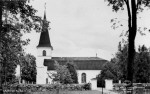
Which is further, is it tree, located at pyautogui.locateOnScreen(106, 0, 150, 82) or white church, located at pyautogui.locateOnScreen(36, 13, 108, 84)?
white church, located at pyautogui.locateOnScreen(36, 13, 108, 84)

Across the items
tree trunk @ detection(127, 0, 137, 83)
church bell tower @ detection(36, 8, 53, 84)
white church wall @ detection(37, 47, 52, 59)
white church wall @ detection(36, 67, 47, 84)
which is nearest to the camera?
tree trunk @ detection(127, 0, 137, 83)

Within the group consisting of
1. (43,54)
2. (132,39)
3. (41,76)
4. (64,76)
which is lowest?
(64,76)

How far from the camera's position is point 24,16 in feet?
54.0

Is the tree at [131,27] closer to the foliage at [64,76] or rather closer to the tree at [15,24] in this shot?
the tree at [15,24]

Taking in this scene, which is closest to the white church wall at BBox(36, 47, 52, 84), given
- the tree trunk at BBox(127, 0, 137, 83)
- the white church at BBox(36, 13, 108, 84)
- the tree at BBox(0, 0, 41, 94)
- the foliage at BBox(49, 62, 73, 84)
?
the white church at BBox(36, 13, 108, 84)

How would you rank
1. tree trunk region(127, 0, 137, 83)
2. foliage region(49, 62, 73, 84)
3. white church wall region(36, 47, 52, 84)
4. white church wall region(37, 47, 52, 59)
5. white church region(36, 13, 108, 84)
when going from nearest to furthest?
tree trunk region(127, 0, 137, 83) < foliage region(49, 62, 73, 84) < white church wall region(36, 47, 52, 84) < white church region(36, 13, 108, 84) < white church wall region(37, 47, 52, 59)

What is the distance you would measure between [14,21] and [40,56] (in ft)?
220

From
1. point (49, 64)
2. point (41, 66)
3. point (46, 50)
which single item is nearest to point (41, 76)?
point (41, 66)

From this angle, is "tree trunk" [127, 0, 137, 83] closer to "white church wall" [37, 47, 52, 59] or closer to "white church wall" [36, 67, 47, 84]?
"white church wall" [36, 67, 47, 84]

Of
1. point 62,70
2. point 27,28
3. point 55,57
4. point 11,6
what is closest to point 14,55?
point 27,28

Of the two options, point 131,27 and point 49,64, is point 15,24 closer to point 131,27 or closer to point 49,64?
point 131,27

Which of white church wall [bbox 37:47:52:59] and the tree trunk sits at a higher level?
white church wall [bbox 37:47:52:59]

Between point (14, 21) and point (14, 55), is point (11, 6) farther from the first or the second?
point (14, 55)

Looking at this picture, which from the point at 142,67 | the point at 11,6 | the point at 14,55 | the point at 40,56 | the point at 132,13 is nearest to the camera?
the point at 132,13
